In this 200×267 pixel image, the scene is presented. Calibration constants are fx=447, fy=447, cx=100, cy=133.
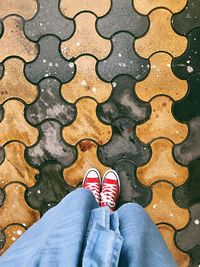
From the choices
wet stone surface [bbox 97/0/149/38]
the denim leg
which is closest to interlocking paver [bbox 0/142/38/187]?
wet stone surface [bbox 97/0/149/38]

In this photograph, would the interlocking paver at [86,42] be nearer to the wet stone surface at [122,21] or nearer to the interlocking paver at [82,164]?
the wet stone surface at [122,21]

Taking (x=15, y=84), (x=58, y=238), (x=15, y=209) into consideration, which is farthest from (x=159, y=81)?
(x=58, y=238)

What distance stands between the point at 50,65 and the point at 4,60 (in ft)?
0.54

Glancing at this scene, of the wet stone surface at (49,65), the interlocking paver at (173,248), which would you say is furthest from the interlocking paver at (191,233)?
the wet stone surface at (49,65)

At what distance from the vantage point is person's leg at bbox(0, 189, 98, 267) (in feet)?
2.81

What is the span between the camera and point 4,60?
1.58 meters

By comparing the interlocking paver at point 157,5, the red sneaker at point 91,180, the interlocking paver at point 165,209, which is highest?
the interlocking paver at point 157,5

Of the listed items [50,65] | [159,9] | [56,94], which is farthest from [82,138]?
[159,9]

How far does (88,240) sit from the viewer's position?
847 mm

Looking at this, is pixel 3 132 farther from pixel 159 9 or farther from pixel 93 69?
pixel 159 9

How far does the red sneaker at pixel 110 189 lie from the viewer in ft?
5.00

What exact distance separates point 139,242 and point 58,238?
17cm

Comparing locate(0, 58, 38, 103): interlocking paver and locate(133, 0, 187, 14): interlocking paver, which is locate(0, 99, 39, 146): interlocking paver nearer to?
locate(0, 58, 38, 103): interlocking paver

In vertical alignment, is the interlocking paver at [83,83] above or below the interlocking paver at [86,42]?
below
